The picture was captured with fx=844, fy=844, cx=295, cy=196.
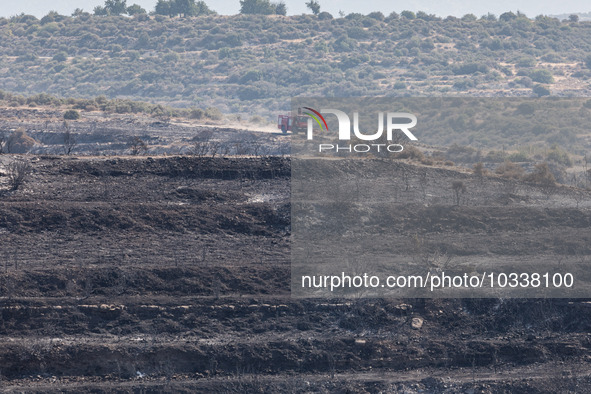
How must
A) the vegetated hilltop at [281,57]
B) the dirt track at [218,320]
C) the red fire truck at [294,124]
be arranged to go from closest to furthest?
1. the dirt track at [218,320]
2. the red fire truck at [294,124]
3. the vegetated hilltop at [281,57]

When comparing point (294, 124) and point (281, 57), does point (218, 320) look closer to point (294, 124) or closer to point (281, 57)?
point (294, 124)

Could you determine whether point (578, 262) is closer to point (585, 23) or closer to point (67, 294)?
point (67, 294)

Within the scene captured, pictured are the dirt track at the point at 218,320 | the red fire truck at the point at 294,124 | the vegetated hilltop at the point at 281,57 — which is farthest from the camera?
the vegetated hilltop at the point at 281,57

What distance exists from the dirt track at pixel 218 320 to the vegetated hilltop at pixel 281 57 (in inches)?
2307

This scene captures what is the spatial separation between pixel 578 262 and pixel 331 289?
6.80 m

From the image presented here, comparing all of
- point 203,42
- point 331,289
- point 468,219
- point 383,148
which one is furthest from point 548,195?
point 203,42

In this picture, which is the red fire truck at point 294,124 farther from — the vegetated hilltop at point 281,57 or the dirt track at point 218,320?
the vegetated hilltop at point 281,57

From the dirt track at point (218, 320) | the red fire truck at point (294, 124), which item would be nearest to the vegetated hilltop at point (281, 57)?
the red fire truck at point (294, 124)

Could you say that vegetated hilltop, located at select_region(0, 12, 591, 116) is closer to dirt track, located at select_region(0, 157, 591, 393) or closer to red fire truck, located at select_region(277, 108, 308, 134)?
red fire truck, located at select_region(277, 108, 308, 134)

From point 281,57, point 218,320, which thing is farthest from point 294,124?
point 281,57

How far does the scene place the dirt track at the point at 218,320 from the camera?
17.1 m

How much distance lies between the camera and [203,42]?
99312mm

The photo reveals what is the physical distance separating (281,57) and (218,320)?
259ft

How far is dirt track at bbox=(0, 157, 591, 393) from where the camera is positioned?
1706 cm
